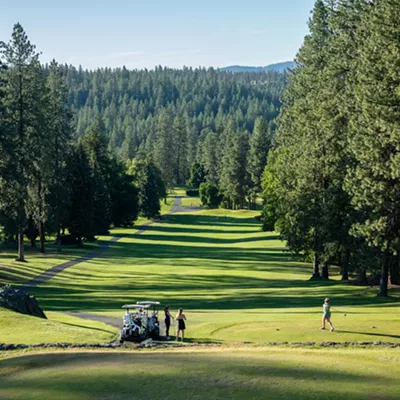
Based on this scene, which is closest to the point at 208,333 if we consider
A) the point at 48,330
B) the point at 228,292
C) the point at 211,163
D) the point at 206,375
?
the point at 48,330

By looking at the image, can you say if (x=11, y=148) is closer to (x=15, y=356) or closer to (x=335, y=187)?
(x=335, y=187)

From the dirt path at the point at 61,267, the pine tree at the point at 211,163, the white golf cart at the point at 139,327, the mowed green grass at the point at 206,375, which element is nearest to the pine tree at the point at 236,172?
the pine tree at the point at 211,163

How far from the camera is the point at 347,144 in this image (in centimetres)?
4781

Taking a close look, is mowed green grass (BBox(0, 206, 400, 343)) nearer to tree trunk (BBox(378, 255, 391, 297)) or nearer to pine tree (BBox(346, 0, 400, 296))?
tree trunk (BBox(378, 255, 391, 297))

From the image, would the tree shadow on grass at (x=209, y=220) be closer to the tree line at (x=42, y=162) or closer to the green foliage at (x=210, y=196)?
the green foliage at (x=210, y=196)

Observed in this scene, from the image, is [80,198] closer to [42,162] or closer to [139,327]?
[42,162]

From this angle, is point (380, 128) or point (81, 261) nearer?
point (380, 128)

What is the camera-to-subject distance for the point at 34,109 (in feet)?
218

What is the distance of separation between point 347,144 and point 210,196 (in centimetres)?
11390

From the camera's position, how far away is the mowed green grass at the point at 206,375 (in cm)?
1825

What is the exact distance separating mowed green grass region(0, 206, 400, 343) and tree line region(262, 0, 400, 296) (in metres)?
3.94

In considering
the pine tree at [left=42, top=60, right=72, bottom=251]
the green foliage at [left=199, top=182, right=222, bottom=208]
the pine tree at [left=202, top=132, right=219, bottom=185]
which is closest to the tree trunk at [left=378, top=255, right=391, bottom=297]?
the pine tree at [left=42, top=60, right=72, bottom=251]

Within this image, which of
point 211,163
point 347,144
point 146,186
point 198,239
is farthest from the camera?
point 211,163

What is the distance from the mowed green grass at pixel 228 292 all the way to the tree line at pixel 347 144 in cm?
394
